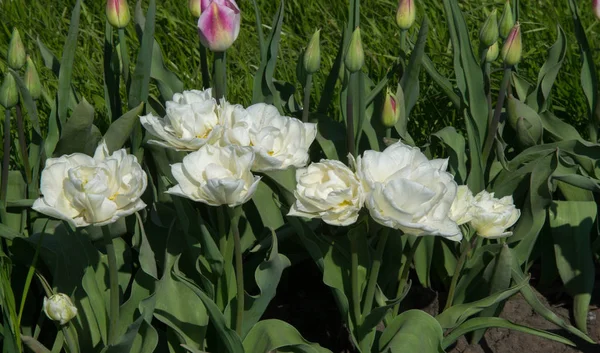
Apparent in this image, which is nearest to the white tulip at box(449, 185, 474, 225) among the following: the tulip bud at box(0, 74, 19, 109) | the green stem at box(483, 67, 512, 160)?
the green stem at box(483, 67, 512, 160)

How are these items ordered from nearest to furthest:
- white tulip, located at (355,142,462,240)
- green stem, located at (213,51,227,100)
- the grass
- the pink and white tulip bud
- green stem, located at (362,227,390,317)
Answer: white tulip, located at (355,142,462,240) < green stem, located at (362,227,390,317) < the pink and white tulip bud < green stem, located at (213,51,227,100) < the grass

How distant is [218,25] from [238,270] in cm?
44

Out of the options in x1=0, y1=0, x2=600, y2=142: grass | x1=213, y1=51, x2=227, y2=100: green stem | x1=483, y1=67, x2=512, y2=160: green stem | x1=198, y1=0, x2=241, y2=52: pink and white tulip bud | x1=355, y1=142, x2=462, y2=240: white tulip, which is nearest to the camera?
x1=355, y1=142, x2=462, y2=240: white tulip

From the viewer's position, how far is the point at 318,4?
306 cm

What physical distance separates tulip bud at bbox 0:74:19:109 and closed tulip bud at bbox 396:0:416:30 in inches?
30.4

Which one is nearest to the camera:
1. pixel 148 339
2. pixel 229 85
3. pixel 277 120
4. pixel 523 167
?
pixel 277 120

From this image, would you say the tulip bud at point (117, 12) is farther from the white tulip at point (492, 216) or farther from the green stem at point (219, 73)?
the white tulip at point (492, 216)

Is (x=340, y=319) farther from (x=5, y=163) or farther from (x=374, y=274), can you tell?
(x=5, y=163)

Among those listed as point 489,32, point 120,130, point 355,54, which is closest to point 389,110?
point 355,54

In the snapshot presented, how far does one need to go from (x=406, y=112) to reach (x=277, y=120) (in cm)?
56

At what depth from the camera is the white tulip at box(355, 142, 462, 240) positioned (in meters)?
1.22

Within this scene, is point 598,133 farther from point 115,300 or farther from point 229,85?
point 115,300

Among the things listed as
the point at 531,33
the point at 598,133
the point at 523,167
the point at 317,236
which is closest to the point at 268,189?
the point at 317,236

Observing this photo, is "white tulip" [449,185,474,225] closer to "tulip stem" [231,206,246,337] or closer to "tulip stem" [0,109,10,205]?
"tulip stem" [231,206,246,337]
